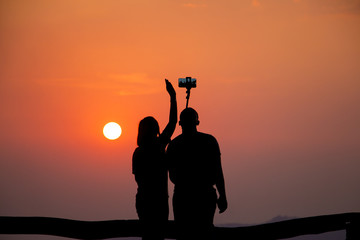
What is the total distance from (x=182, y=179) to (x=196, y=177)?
0.17m

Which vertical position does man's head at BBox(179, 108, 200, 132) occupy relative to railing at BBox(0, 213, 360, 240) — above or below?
above

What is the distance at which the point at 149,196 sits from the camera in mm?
5793

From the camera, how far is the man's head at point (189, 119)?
5969mm

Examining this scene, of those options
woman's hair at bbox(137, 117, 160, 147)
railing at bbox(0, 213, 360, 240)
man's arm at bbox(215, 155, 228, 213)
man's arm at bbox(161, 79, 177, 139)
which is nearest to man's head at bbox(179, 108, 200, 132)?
man's arm at bbox(161, 79, 177, 139)

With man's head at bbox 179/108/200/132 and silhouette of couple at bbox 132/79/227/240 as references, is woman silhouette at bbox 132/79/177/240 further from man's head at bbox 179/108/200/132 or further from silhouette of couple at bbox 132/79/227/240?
man's head at bbox 179/108/200/132

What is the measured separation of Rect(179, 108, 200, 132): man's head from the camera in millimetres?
5969

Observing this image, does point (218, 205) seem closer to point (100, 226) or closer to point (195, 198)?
point (195, 198)

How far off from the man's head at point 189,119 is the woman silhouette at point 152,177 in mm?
149

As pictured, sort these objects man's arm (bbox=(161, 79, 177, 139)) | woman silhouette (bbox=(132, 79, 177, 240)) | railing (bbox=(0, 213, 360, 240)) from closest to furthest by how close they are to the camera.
→ woman silhouette (bbox=(132, 79, 177, 240)) < man's arm (bbox=(161, 79, 177, 139)) < railing (bbox=(0, 213, 360, 240))

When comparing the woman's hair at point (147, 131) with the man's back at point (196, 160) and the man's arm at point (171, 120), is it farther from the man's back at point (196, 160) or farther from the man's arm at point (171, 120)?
the man's back at point (196, 160)

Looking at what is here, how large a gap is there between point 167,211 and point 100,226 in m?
1.70

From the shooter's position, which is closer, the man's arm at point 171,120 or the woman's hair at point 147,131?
the woman's hair at point 147,131

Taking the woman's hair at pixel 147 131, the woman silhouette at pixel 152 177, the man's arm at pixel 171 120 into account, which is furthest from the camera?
the man's arm at pixel 171 120

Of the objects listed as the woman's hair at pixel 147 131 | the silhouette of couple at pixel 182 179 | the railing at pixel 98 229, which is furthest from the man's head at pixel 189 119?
the railing at pixel 98 229
